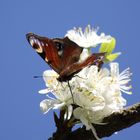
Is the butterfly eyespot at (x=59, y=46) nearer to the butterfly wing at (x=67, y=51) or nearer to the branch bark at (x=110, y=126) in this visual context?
the butterfly wing at (x=67, y=51)

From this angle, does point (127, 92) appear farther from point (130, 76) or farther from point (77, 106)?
point (77, 106)

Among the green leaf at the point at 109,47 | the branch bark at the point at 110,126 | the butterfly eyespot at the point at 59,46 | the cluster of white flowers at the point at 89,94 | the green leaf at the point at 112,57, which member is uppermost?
the butterfly eyespot at the point at 59,46

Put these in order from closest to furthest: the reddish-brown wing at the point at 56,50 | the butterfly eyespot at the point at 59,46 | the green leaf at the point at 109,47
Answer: the reddish-brown wing at the point at 56,50 < the butterfly eyespot at the point at 59,46 < the green leaf at the point at 109,47

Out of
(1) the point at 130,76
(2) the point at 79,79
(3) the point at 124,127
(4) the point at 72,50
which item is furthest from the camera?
(1) the point at 130,76

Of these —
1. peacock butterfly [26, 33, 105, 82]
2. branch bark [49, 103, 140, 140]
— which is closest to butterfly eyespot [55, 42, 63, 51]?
peacock butterfly [26, 33, 105, 82]

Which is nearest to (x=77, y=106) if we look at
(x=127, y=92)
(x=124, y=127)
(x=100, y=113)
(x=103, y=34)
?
(x=100, y=113)

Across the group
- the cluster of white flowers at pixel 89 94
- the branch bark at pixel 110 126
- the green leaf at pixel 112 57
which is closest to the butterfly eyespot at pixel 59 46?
the cluster of white flowers at pixel 89 94

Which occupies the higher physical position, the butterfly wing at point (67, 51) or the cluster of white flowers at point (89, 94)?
the butterfly wing at point (67, 51)
